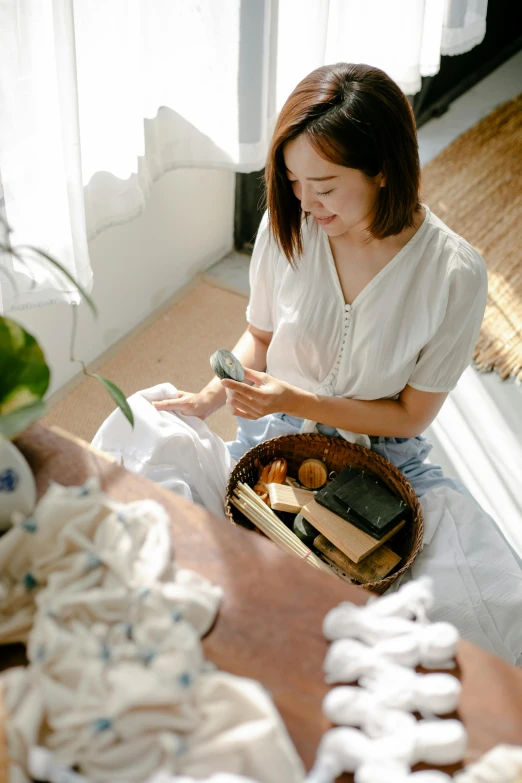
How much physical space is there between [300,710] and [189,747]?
86 mm

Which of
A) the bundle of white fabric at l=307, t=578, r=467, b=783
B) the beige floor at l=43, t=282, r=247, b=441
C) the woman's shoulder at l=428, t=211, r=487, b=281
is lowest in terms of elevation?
the beige floor at l=43, t=282, r=247, b=441

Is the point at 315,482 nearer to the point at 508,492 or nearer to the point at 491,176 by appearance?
the point at 508,492

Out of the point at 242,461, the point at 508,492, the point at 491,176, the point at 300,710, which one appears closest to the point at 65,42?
the point at 242,461

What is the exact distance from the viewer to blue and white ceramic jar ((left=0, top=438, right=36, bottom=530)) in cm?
60

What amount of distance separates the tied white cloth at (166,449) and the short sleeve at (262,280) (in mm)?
276

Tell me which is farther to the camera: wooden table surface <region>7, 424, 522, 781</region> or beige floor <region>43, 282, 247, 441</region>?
beige floor <region>43, 282, 247, 441</region>

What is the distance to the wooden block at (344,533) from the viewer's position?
1121 millimetres

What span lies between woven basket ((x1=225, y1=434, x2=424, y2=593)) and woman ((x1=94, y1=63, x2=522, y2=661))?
0.03 m

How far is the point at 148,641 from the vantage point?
52 centimetres

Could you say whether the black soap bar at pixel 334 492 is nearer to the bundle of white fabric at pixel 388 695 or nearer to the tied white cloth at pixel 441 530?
the tied white cloth at pixel 441 530

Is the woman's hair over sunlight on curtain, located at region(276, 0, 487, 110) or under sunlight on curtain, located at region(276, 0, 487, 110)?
over

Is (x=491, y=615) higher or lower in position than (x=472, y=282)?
lower

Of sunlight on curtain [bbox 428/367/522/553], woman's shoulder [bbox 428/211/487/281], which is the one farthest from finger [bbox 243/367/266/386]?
sunlight on curtain [bbox 428/367/522/553]

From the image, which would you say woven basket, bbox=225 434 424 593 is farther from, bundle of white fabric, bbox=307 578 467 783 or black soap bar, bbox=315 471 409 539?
bundle of white fabric, bbox=307 578 467 783
